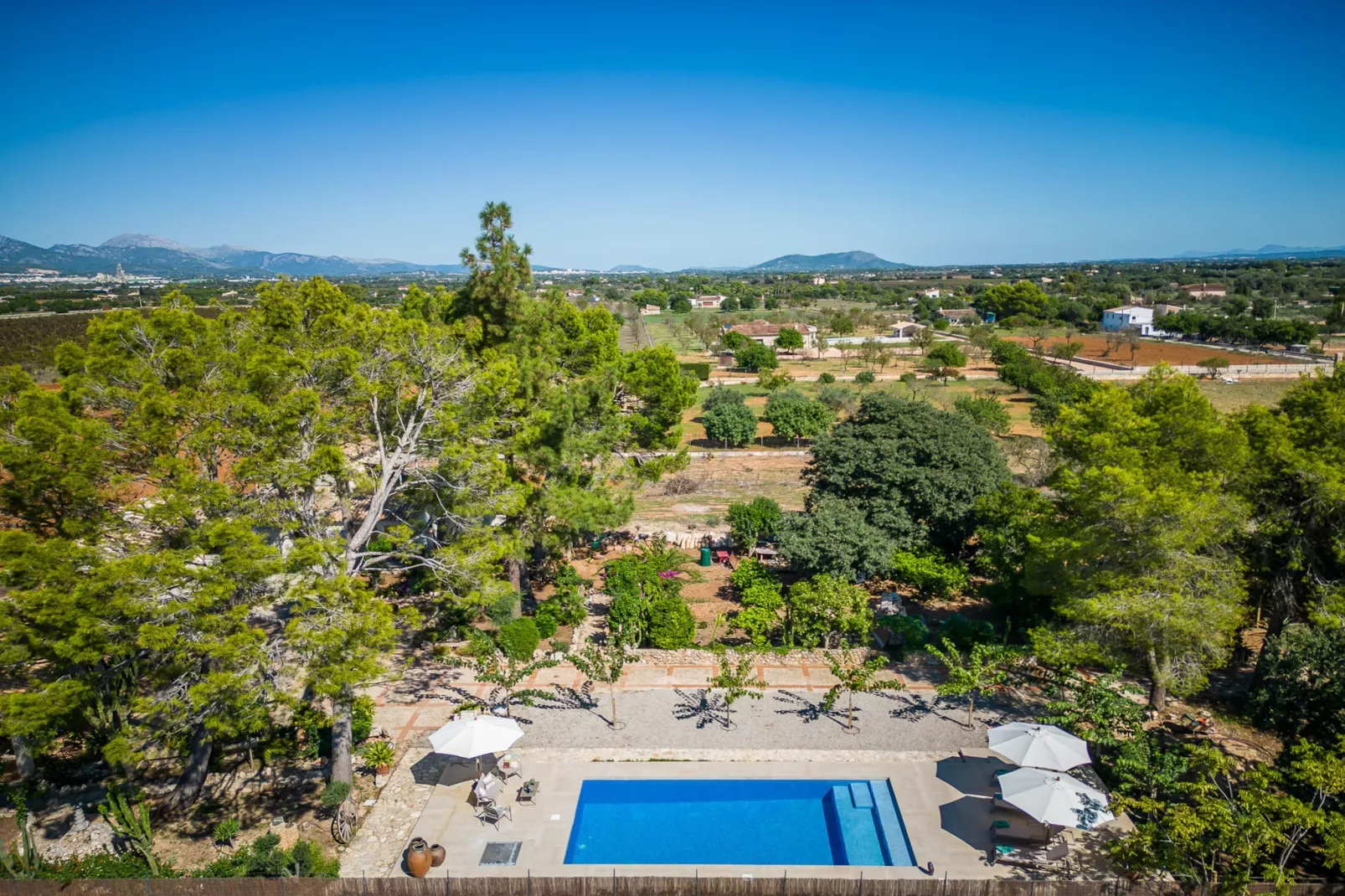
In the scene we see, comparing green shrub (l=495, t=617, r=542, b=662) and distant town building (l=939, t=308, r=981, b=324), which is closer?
green shrub (l=495, t=617, r=542, b=662)

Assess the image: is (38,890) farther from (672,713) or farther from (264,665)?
(672,713)

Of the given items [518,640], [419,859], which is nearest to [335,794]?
[419,859]

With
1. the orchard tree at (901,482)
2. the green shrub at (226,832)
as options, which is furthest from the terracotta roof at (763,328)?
the green shrub at (226,832)

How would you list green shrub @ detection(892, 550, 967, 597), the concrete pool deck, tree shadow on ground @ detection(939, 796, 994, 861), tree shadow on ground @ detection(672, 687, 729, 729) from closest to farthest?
the concrete pool deck
tree shadow on ground @ detection(939, 796, 994, 861)
tree shadow on ground @ detection(672, 687, 729, 729)
green shrub @ detection(892, 550, 967, 597)

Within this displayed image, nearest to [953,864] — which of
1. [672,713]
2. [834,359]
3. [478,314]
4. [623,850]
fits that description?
[623,850]

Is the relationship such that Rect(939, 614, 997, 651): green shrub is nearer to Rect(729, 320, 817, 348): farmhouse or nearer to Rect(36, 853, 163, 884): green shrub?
Rect(36, 853, 163, 884): green shrub

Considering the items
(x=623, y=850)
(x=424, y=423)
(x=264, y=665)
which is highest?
(x=424, y=423)

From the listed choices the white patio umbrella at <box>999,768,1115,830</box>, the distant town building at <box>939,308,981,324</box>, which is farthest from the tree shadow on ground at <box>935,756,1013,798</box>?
the distant town building at <box>939,308,981,324</box>
